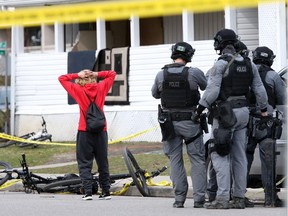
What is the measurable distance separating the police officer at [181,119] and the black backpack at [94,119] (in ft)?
4.13

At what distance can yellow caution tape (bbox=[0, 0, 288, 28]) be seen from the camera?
10789mm

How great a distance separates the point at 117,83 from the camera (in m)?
23.0

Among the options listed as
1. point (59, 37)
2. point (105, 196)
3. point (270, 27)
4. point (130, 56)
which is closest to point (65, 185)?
point (105, 196)

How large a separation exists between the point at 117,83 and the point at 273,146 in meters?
11.3

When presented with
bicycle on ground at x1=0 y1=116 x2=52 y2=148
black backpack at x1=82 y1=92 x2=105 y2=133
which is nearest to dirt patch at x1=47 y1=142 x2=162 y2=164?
bicycle on ground at x1=0 y1=116 x2=52 y2=148

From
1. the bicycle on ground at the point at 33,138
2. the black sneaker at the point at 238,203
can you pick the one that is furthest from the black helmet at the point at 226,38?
the bicycle on ground at the point at 33,138

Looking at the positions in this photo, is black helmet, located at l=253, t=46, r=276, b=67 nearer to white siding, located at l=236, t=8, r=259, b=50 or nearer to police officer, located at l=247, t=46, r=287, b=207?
police officer, located at l=247, t=46, r=287, b=207

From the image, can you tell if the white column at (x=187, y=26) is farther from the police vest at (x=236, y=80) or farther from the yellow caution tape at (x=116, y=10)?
the police vest at (x=236, y=80)

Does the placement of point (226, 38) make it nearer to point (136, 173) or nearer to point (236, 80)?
point (236, 80)

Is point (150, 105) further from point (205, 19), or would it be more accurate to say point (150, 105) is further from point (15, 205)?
point (15, 205)

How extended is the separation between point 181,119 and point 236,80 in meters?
0.82

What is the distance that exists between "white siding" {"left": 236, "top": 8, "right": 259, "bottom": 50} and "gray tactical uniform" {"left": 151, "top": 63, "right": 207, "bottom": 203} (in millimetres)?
10013

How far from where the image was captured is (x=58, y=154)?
2062 centimetres

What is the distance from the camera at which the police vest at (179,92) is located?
11.7 meters
